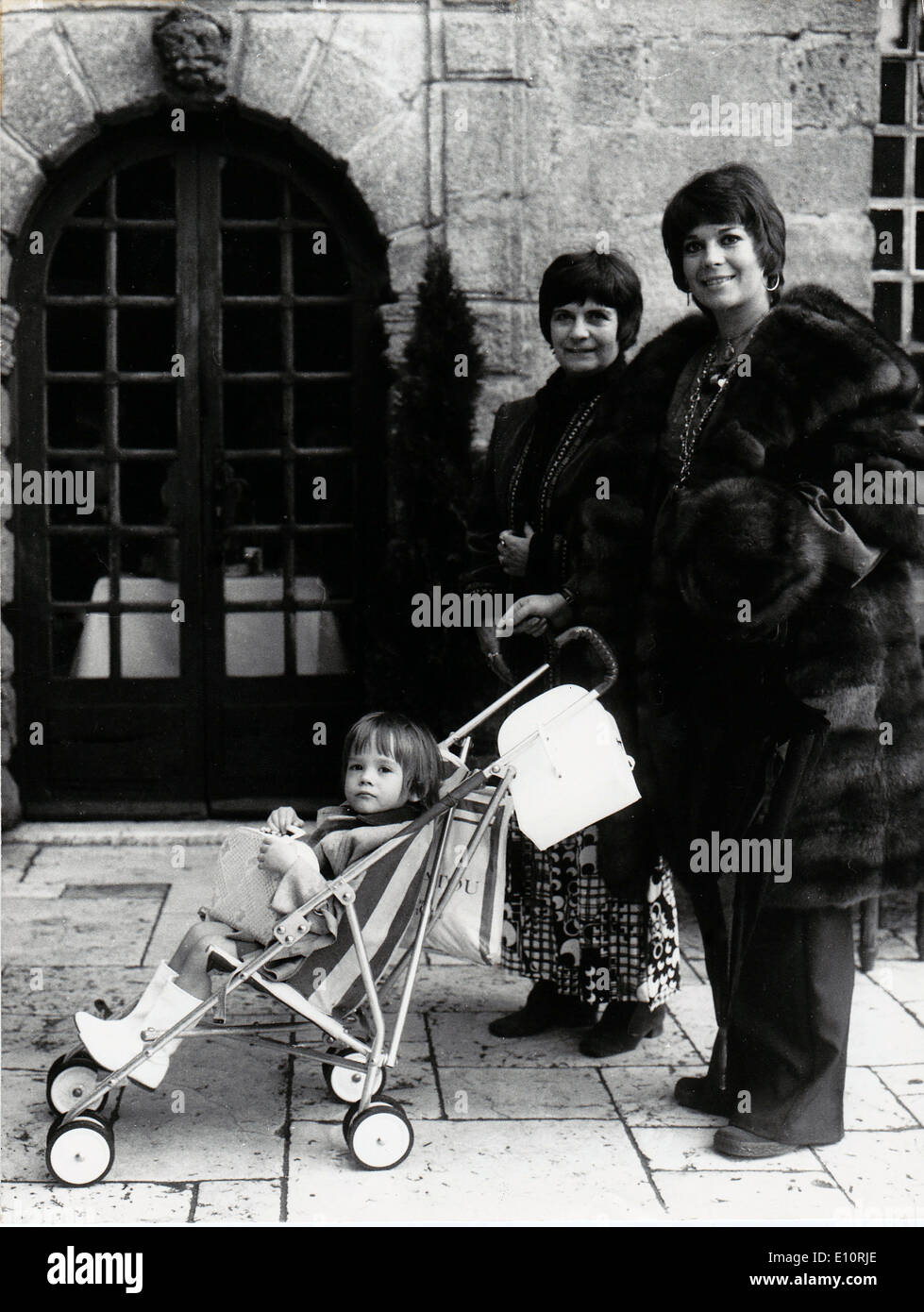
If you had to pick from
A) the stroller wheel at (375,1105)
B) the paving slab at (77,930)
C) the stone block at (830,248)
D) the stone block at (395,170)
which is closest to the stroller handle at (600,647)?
the stroller wheel at (375,1105)

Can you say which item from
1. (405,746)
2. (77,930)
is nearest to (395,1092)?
(405,746)

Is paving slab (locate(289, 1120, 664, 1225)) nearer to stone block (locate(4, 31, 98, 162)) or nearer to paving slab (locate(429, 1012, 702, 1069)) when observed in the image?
paving slab (locate(429, 1012, 702, 1069))

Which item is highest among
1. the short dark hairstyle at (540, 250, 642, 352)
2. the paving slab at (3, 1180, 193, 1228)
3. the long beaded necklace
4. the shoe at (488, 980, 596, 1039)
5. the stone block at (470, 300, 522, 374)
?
the stone block at (470, 300, 522, 374)

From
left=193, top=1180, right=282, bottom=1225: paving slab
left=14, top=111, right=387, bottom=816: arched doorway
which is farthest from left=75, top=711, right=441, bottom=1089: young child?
left=14, top=111, right=387, bottom=816: arched doorway

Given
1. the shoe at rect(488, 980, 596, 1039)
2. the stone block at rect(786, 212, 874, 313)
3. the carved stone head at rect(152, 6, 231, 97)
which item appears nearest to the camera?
the shoe at rect(488, 980, 596, 1039)

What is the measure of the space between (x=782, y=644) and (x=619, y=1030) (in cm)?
123

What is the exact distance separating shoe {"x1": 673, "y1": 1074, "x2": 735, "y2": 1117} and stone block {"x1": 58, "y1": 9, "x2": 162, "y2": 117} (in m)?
4.18

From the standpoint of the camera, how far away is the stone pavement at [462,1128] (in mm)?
3002

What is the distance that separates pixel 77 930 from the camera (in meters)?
4.94

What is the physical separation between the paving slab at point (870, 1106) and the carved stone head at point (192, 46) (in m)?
4.21

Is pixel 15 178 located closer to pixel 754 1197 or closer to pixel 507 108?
pixel 507 108

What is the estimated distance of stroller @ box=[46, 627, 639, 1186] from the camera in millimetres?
3045

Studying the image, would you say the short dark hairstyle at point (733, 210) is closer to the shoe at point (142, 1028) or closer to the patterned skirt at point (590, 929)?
the patterned skirt at point (590, 929)
